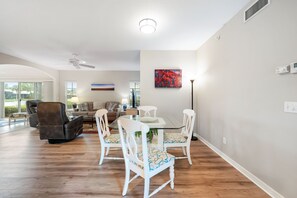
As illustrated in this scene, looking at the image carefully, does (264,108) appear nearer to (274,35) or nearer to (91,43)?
(274,35)

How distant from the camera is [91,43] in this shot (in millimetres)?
3703

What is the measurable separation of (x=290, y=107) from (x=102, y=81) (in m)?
7.26

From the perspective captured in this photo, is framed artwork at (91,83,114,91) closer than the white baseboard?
No

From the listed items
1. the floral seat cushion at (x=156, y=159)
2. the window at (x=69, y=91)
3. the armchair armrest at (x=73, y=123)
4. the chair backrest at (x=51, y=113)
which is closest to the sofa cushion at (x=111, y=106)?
the window at (x=69, y=91)

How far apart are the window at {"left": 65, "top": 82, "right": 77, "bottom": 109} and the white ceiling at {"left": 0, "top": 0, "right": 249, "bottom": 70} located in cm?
351

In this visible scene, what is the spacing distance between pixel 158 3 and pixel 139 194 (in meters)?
2.55

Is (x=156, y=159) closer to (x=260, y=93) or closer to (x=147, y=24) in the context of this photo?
(x=260, y=93)

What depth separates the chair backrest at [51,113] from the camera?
3.53 metres

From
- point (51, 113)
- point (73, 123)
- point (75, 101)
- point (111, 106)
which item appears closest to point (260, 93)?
point (73, 123)

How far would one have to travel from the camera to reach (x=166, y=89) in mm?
4191

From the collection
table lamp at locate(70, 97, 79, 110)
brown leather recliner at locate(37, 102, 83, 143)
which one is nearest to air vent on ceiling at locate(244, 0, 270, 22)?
brown leather recliner at locate(37, 102, 83, 143)

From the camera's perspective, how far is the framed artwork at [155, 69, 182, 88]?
4.11 m

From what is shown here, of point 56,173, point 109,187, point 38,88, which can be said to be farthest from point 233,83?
point 38,88

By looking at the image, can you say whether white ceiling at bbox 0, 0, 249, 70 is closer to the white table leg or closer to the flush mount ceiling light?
the flush mount ceiling light
